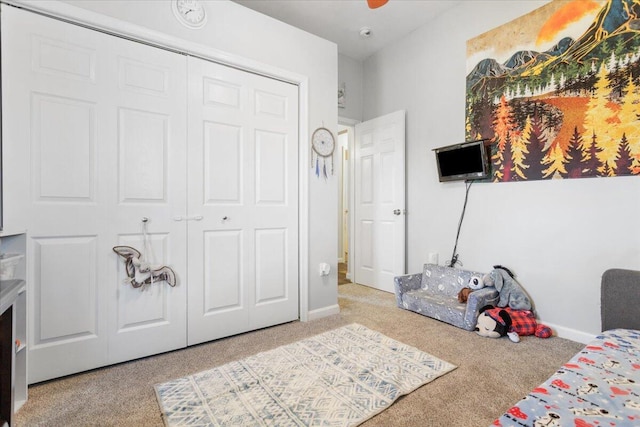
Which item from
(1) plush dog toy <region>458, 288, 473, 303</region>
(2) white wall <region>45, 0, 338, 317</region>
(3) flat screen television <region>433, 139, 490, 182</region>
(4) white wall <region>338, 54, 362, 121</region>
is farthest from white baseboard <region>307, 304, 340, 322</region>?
(4) white wall <region>338, 54, 362, 121</region>

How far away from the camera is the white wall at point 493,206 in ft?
7.00

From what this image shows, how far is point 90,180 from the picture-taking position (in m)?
1.85

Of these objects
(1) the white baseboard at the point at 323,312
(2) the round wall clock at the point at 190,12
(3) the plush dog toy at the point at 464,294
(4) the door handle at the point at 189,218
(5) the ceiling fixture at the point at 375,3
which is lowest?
(1) the white baseboard at the point at 323,312

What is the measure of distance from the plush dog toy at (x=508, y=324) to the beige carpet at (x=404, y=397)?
0.06 m

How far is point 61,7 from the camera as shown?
5.74 ft

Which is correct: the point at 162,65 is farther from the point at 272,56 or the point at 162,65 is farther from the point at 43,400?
the point at 43,400

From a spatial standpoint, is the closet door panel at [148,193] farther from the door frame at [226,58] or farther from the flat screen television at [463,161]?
→ the flat screen television at [463,161]

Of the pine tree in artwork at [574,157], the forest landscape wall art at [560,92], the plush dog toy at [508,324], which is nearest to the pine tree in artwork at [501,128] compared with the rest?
the forest landscape wall art at [560,92]

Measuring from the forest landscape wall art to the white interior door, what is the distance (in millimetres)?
907

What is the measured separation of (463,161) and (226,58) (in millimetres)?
2282

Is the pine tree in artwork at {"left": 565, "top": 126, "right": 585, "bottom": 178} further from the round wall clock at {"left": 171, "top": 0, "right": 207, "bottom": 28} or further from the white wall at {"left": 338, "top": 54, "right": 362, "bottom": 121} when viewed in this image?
the round wall clock at {"left": 171, "top": 0, "right": 207, "bottom": 28}

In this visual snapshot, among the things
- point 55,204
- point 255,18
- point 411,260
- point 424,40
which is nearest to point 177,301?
point 55,204

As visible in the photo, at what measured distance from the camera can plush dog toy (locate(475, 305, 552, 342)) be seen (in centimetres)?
229

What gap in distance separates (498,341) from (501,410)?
92cm
